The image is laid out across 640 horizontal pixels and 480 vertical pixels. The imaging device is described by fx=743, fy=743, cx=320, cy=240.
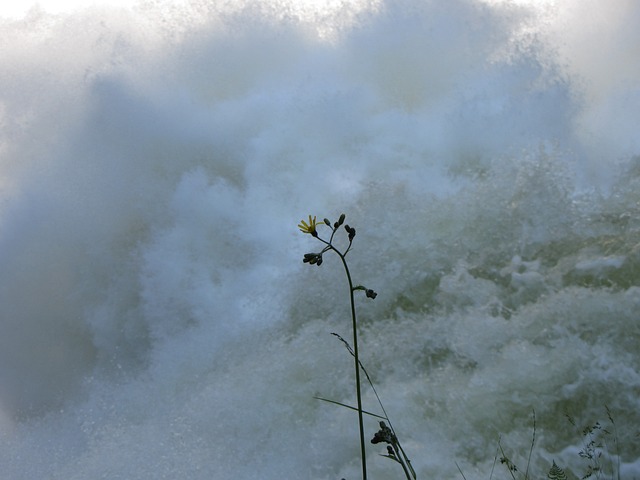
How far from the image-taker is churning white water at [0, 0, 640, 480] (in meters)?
2.66

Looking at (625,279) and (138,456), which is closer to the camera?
(138,456)

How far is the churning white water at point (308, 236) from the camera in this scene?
2.66 metres

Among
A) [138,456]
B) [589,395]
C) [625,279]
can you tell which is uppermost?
[625,279]

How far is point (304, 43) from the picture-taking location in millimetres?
4281

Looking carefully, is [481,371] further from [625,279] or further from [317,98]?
[317,98]

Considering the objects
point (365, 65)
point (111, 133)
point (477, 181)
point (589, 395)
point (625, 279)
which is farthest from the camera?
point (365, 65)

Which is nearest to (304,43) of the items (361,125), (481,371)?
(361,125)

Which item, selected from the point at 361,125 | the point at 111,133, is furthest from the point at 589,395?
the point at 111,133

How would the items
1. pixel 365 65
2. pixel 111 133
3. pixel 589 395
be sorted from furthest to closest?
pixel 365 65 < pixel 111 133 < pixel 589 395

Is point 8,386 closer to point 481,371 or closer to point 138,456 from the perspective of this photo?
point 138,456

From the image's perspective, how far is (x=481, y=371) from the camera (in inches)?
108

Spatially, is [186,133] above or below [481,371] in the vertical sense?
above

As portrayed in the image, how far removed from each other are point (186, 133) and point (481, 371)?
2075 mm

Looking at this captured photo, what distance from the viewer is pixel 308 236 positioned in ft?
11.6
